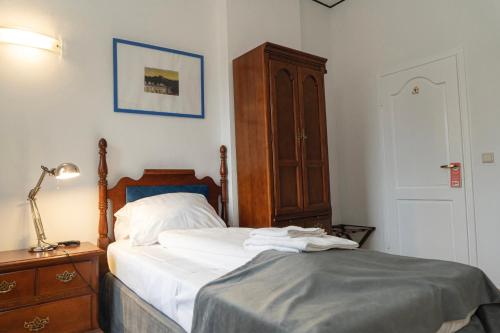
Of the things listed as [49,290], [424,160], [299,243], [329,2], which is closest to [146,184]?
[49,290]

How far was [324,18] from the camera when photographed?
4008 mm

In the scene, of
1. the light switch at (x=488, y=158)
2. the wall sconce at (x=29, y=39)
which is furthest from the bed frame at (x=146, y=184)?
the light switch at (x=488, y=158)

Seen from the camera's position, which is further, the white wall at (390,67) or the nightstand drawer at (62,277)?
the white wall at (390,67)

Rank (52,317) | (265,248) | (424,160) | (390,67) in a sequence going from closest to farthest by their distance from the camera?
(265,248), (52,317), (424,160), (390,67)

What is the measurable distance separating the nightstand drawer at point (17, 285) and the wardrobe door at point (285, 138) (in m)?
1.59

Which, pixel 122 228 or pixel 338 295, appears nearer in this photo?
pixel 338 295

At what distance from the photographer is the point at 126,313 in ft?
6.11

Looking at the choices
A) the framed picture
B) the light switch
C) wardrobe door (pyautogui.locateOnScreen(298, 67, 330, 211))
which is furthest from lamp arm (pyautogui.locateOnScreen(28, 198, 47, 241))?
the light switch

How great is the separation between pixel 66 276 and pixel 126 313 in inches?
14.7

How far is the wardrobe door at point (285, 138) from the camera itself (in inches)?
104

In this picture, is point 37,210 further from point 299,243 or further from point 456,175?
point 456,175

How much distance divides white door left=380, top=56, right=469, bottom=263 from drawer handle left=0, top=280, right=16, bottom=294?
3140 millimetres

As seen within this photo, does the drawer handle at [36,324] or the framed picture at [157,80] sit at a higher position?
the framed picture at [157,80]

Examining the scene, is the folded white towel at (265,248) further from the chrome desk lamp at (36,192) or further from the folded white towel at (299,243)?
the chrome desk lamp at (36,192)
